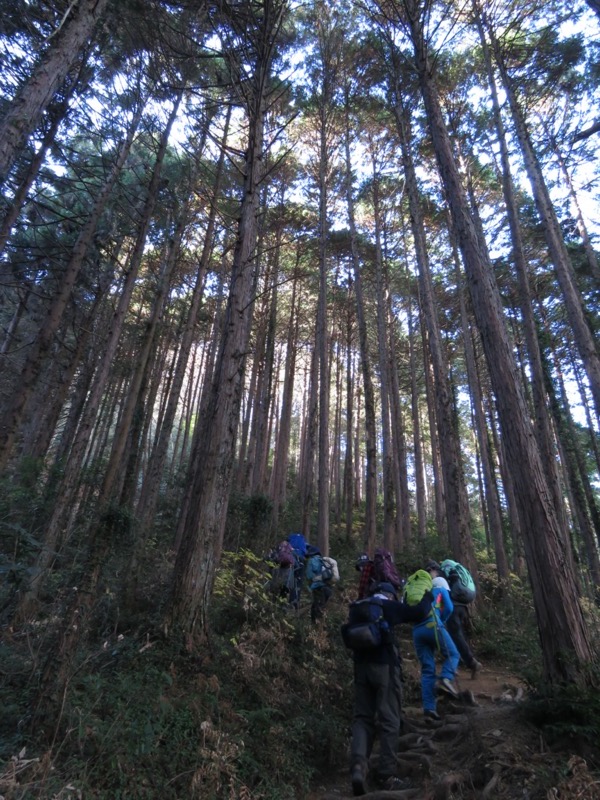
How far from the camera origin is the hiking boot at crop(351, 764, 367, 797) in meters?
3.35

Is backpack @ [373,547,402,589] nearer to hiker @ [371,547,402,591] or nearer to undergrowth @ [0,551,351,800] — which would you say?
hiker @ [371,547,402,591]

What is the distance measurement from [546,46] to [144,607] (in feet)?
53.7

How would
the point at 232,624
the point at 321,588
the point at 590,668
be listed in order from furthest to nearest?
1. the point at 321,588
2. the point at 232,624
3. the point at 590,668

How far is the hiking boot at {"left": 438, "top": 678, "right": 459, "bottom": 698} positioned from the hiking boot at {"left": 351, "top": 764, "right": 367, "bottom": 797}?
196 cm

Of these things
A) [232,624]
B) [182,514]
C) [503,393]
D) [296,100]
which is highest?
[296,100]

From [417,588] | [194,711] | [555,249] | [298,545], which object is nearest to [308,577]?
[298,545]

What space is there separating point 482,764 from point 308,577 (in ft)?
14.1

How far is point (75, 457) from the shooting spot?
7520 millimetres

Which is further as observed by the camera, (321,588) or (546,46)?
(546,46)

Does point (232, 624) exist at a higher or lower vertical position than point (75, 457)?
lower

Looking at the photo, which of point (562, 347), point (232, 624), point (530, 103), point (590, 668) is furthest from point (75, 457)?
point (562, 347)

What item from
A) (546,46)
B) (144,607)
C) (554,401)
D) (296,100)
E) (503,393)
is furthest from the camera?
(554,401)

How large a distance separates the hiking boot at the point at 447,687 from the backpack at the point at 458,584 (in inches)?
42.4

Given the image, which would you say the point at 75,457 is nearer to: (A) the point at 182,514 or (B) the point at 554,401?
(A) the point at 182,514
